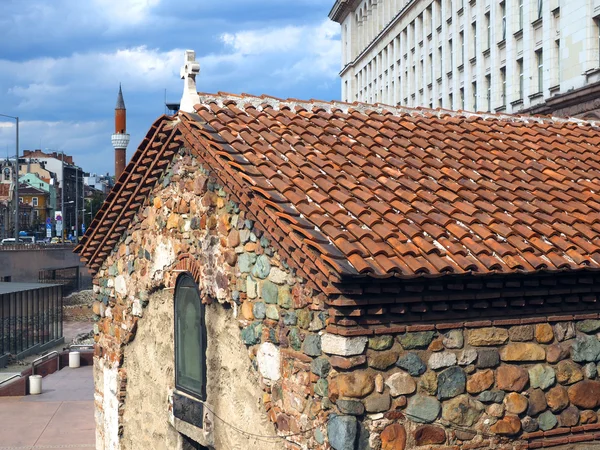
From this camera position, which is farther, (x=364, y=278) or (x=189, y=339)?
(x=189, y=339)

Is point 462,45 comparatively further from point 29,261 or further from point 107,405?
point 107,405

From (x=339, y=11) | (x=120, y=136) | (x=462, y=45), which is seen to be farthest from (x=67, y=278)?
(x=339, y=11)

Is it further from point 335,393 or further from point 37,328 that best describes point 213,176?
point 37,328

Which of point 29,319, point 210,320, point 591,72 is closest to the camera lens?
point 210,320

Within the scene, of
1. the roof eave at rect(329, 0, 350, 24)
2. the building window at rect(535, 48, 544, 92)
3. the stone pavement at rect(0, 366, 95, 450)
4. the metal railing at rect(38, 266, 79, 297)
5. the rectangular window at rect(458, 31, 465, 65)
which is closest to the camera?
the stone pavement at rect(0, 366, 95, 450)

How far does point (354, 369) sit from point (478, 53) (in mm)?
40398

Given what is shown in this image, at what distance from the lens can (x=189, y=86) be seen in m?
8.72

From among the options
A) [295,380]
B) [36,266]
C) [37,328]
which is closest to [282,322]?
[295,380]

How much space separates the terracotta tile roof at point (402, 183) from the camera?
6418 mm

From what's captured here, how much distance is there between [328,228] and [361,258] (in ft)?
1.62

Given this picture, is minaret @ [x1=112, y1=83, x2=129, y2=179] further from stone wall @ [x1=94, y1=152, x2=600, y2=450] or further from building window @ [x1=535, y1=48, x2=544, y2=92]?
stone wall @ [x1=94, y1=152, x2=600, y2=450]

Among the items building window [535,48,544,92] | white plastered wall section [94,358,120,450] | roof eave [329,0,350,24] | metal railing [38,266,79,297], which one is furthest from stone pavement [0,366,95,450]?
roof eave [329,0,350,24]

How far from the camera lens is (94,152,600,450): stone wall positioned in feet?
20.7

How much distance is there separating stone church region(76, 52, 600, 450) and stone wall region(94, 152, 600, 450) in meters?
0.02
